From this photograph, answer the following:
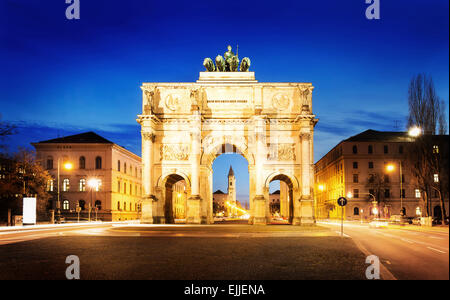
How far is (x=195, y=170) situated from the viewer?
144ft

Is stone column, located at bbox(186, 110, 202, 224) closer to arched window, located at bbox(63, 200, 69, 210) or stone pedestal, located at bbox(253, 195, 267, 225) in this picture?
stone pedestal, located at bbox(253, 195, 267, 225)

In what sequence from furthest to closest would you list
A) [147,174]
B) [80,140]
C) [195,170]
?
1. [80,140]
2. [147,174]
3. [195,170]

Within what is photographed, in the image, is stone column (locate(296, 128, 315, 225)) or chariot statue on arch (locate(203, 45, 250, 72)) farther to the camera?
chariot statue on arch (locate(203, 45, 250, 72))

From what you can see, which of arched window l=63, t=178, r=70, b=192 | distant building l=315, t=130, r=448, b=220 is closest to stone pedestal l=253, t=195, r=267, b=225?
arched window l=63, t=178, r=70, b=192

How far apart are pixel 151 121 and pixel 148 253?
30363 millimetres

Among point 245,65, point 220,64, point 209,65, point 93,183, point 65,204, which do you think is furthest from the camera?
point 65,204

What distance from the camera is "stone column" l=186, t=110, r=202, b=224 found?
43.2 metres

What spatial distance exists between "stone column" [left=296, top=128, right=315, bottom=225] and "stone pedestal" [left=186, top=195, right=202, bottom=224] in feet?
33.8

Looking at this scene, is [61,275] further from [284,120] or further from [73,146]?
[73,146]

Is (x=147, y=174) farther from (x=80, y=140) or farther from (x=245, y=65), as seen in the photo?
(x=80, y=140)

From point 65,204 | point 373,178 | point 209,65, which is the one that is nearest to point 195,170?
point 209,65

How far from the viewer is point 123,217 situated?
252ft

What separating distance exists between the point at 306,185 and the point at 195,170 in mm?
11471
